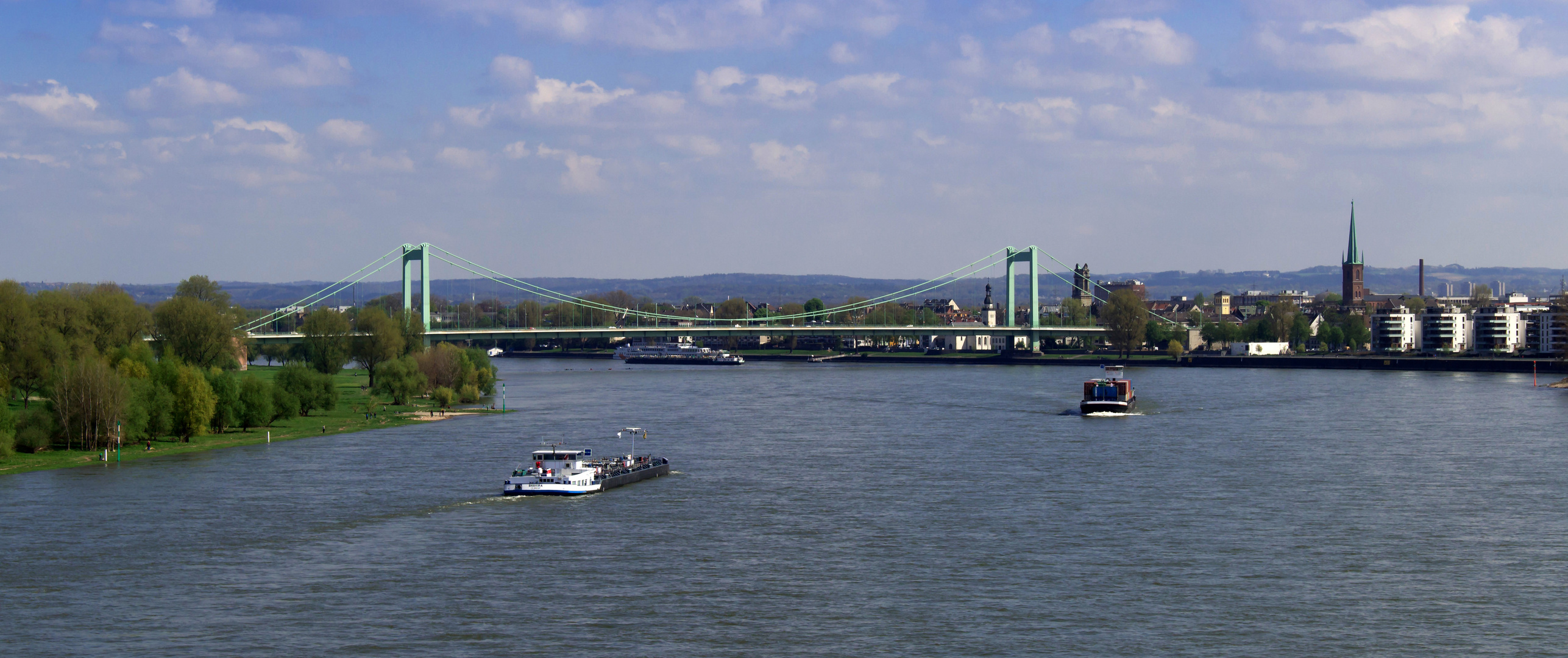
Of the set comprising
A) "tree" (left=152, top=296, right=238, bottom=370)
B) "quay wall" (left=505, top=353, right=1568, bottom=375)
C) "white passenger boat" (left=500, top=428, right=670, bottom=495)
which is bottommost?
"white passenger boat" (left=500, top=428, right=670, bottom=495)

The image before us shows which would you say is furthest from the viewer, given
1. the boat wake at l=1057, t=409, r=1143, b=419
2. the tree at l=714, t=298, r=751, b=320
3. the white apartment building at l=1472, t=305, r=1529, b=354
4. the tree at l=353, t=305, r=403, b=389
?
the tree at l=714, t=298, r=751, b=320

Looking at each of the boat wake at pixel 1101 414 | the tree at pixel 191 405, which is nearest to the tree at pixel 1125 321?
the boat wake at pixel 1101 414

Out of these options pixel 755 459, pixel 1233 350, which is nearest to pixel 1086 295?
pixel 1233 350

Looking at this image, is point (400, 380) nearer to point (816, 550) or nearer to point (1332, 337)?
point (816, 550)

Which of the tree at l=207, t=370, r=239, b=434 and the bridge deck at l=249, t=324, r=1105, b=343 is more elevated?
the bridge deck at l=249, t=324, r=1105, b=343

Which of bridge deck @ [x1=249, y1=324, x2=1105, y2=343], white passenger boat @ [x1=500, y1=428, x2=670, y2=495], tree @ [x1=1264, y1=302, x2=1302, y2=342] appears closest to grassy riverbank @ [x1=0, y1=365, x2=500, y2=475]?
white passenger boat @ [x1=500, y1=428, x2=670, y2=495]

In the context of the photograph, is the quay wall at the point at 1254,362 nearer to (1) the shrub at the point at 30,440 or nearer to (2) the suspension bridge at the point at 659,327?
(2) the suspension bridge at the point at 659,327

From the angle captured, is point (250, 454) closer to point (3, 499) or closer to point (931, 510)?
point (3, 499)

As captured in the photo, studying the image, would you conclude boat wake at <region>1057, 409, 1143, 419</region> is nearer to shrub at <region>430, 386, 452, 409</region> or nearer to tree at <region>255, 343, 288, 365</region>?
shrub at <region>430, 386, 452, 409</region>
